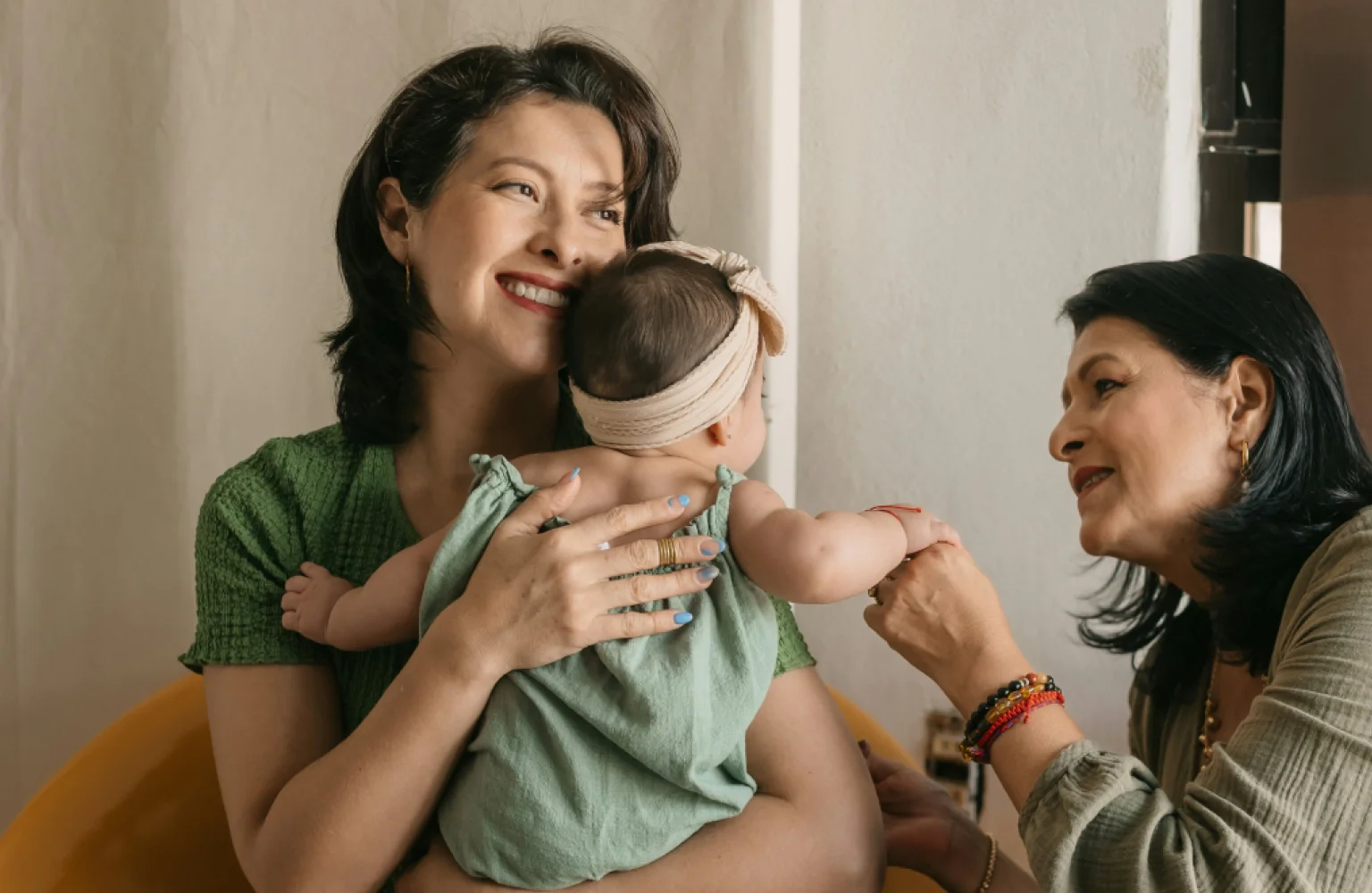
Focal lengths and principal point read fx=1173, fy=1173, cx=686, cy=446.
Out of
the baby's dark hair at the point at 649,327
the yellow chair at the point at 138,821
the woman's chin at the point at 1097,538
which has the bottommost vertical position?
the yellow chair at the point at 138,821

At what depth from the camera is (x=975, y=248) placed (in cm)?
212

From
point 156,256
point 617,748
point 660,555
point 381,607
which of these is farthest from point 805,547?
point 156,256

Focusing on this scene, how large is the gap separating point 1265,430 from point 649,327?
79 cm

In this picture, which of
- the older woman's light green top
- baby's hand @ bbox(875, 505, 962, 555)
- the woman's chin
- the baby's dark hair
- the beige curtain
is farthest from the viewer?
the beige curtain

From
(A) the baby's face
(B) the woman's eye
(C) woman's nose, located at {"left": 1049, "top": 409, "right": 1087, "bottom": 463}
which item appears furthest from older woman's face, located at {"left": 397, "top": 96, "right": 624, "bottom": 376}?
(C) woman's nose, located at {"left": 1049, "top": 409, "right": 1087, "bottom": 463}

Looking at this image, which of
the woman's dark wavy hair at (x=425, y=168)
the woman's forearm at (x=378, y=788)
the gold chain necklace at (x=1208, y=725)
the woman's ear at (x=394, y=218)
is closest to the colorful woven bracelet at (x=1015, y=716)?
the gold chain necklace at (x=1208, y=725)

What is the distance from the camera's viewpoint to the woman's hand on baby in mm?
1197

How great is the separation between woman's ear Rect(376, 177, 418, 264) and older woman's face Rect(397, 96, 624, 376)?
62 millimetres

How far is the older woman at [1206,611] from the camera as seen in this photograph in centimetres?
116

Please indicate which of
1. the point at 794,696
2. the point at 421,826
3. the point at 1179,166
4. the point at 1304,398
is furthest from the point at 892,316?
the point at 421,826

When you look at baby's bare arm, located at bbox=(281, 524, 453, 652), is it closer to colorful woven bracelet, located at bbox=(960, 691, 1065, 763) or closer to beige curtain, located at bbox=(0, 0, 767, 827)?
colorful woven bracelet, located at bbox=(960, 691, 1065, 763)

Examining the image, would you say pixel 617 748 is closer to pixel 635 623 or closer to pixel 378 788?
pixel 635 623

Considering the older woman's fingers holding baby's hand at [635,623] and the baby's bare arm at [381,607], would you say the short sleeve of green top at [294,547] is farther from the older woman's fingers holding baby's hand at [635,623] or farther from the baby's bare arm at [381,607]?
the older woman's fingers holding baby's hand at [635,623]

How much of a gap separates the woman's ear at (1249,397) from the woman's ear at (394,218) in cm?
107
